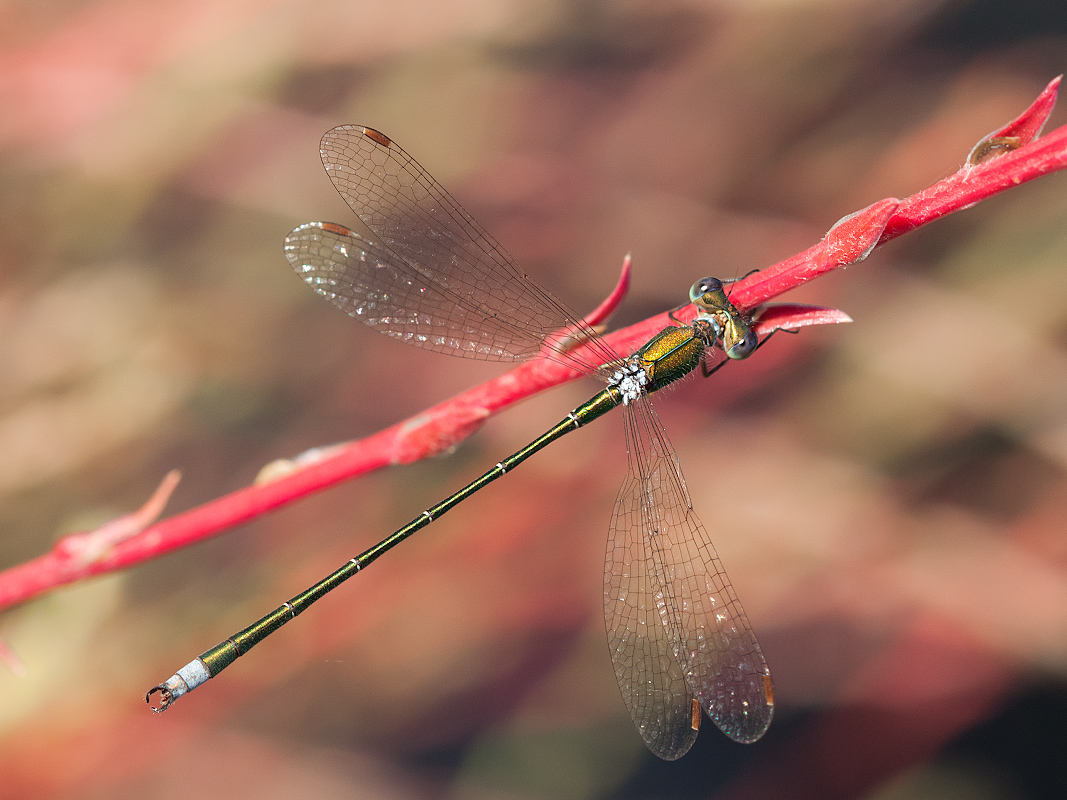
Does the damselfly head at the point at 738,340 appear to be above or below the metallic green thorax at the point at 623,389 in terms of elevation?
below

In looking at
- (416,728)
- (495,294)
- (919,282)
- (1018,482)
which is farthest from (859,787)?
(495,294)

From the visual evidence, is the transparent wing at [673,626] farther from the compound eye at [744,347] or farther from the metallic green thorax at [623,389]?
the compound eye at [744,347]

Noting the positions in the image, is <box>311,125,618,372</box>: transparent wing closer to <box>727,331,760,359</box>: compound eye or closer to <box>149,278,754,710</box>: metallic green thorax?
<box>149,278,754,710</box>: metallic green thorax

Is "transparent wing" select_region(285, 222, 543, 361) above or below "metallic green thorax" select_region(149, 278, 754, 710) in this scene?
above

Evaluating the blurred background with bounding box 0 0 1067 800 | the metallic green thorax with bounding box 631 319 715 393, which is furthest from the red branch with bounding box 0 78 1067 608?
the blurred background with bounding box 0 0 1067 800

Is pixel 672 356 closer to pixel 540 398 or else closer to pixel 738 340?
pixel 738 340

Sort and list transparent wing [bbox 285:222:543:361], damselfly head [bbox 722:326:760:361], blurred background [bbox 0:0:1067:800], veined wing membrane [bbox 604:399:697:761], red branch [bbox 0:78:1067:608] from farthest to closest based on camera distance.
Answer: blurred background [bbox 0:0:1067:800] → transparent wing [bbox 285:222:543:361] → veined wing membrane [bbox 604:399:697:761] → damselfly head [bbox 722:326:760:361] → red branch [bbox 0:78:1067:608]

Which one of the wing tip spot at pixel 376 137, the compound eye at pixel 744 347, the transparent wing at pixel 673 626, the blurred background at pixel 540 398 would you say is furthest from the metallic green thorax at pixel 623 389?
the blurred background at pixel 540 398

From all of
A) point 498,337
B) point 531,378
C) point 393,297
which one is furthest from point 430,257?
point 531,378
